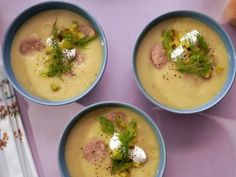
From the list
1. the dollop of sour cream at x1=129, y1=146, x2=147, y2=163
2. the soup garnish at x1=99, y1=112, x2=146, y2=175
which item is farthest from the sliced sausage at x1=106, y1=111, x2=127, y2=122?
the dollop of sour cream at x1=129, y1=146, x2=147, y2=163

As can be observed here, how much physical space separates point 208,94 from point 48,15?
54 cm

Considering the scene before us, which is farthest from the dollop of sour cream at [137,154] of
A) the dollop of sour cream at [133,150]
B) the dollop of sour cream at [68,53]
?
the dollop of sour cream at [68,53]

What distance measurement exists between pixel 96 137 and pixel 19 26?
409mm

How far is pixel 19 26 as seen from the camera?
1.54 m

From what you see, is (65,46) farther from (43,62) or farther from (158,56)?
(158,56)

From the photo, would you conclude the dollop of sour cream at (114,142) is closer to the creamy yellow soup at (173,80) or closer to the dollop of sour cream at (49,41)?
the creamy yellow soup at (173,80)

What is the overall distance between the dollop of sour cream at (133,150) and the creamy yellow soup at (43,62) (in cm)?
17

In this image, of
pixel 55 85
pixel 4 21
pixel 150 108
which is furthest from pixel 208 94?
pixel 4 21

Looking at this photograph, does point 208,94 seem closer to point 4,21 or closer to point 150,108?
point 150,108

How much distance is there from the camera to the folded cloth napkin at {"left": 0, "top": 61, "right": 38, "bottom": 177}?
1535 mm

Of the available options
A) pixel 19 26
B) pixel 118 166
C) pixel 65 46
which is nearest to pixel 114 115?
pixel 118 166

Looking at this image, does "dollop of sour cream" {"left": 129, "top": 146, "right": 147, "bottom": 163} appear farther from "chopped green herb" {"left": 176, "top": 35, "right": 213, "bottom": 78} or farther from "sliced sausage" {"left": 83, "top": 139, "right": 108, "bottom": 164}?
"chopped green herb" {"left": 176, "top": 35, "right": 213, "bottom": 78}

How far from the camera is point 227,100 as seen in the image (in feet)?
5.31

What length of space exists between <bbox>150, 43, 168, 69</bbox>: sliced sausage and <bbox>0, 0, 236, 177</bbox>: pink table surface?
9 centimetres
